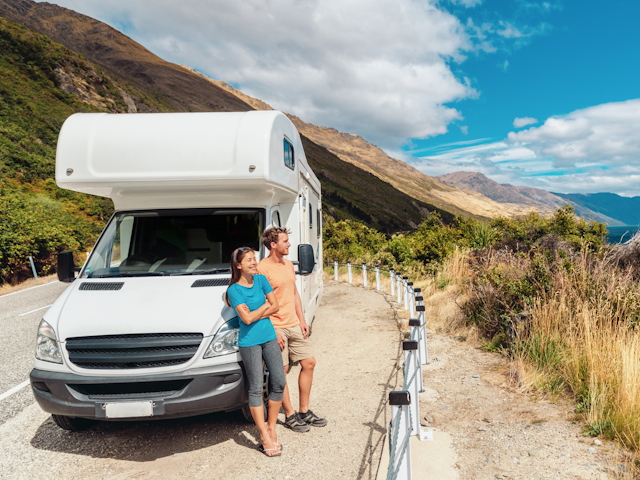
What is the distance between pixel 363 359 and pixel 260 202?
315 cm

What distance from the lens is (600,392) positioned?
4.30 m

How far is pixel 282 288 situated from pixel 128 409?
1.67 metres

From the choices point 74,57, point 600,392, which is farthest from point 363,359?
point 74,57

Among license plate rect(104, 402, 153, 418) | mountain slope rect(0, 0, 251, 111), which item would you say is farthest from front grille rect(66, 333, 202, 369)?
mountain slope rect(0, 0, 251, 111)

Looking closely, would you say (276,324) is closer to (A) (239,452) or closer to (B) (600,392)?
(A) (239,452)

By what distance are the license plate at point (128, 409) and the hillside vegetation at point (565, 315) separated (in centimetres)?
371

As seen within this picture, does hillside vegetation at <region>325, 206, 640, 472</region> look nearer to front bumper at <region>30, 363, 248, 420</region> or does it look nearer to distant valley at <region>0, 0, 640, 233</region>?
front bumper at <region>30, 363, 248, 420</region>

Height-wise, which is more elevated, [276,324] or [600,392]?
[276,324]

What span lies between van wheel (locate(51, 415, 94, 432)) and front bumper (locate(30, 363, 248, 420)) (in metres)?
0.47

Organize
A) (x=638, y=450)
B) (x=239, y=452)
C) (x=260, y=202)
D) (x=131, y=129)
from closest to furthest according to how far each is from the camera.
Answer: (x=638, y=450), (x=239, y=452), (x=131, y=129), (x=260, y=202)

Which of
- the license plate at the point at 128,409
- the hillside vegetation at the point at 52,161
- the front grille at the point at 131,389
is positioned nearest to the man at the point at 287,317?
the front grille at the point at 131,389

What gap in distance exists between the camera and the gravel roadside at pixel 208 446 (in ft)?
12.4

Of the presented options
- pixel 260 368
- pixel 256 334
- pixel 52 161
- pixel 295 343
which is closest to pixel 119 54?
pixel 52 161

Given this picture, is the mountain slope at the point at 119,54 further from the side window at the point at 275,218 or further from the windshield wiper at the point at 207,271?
the windshield wiper at the point at 207,271
